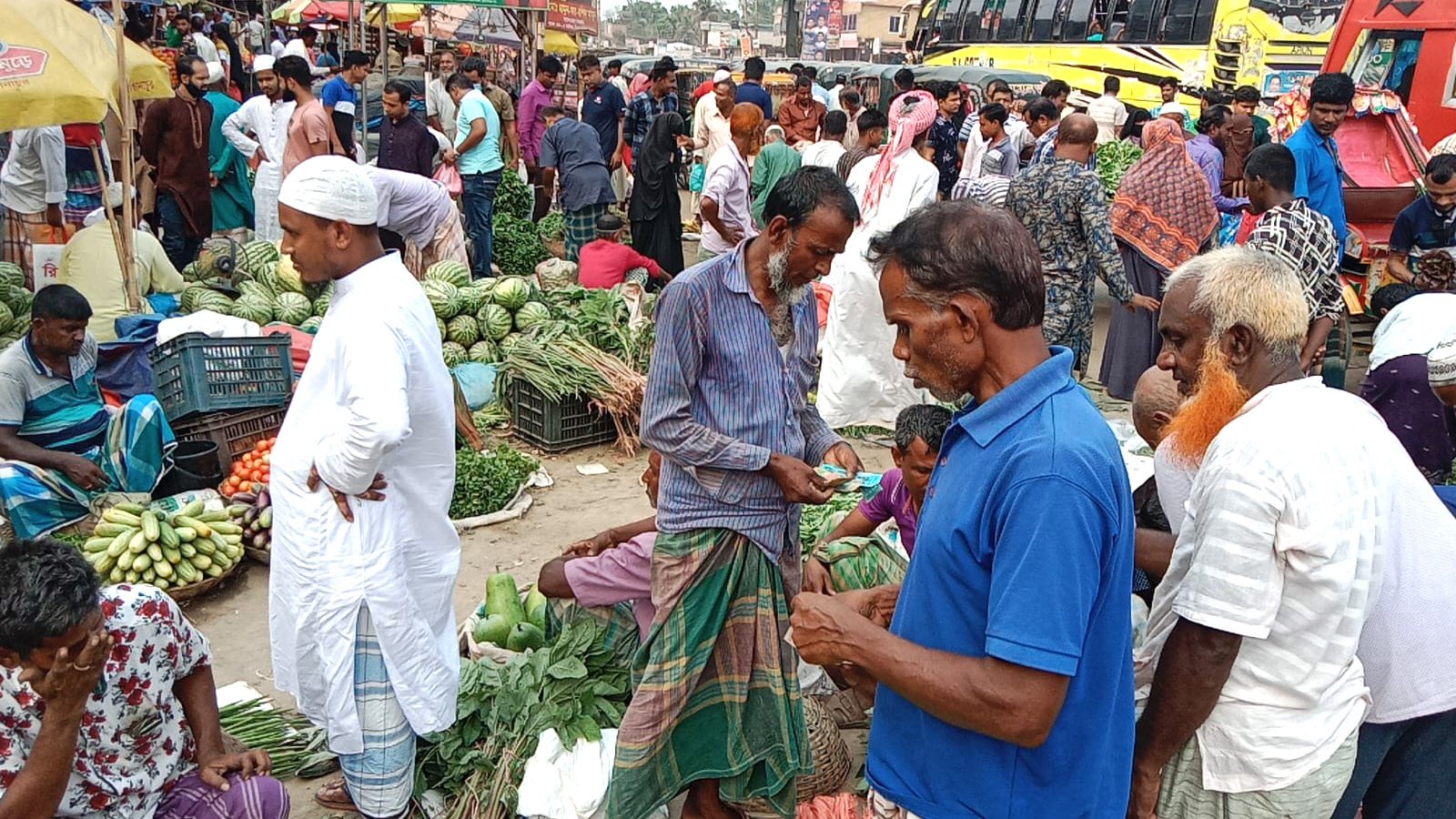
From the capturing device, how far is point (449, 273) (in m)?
8.05

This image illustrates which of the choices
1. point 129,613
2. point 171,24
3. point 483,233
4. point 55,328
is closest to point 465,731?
point 129,613

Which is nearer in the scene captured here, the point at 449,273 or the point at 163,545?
the point at 163,545

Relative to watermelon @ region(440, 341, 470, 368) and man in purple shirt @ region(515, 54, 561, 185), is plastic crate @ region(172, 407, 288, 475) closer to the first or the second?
watermelon @ region(440, 341, 470, 368)

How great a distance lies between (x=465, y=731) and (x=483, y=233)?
711 cm

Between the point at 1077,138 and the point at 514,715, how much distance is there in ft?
14.8

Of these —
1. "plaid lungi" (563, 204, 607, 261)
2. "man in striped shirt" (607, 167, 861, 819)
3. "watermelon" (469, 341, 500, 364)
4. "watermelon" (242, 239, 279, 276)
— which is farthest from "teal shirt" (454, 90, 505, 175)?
"man in striped shirt" (607, 167, 861, 819)

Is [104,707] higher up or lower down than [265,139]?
lower down

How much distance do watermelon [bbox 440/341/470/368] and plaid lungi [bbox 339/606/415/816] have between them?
450 cm

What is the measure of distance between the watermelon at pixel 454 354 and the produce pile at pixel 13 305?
2.49 m

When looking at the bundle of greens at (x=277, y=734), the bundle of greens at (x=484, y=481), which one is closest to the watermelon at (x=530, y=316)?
the bundle of greens at (x=484, y=481)

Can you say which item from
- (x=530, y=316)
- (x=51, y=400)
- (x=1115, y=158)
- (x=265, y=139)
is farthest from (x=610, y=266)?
(x=1115, y=158)

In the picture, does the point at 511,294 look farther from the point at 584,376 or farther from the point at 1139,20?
the point at 1139,20

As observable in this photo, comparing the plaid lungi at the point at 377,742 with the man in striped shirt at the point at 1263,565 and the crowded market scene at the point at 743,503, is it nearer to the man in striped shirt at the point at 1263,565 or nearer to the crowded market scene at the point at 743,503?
the crowded market scene at the point at 743,503

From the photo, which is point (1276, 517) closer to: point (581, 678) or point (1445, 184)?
point (581, 678)
